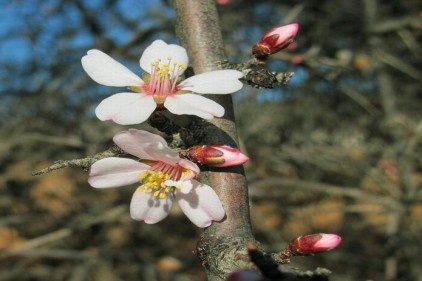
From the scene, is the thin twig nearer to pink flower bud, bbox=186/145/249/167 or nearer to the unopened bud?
pink flower bud, bbox=186/145/249/167

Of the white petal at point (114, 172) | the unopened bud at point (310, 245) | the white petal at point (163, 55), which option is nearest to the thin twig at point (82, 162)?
the white petal at point (114, 172)

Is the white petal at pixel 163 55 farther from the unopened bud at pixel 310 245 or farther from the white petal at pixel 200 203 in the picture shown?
the unopened bud at pixel 310 245

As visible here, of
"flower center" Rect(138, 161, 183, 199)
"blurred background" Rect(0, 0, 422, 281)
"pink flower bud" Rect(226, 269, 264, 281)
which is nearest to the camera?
"pink flower bud" Rect(226, 269, 264, 281)

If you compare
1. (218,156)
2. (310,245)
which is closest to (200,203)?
(218,156)

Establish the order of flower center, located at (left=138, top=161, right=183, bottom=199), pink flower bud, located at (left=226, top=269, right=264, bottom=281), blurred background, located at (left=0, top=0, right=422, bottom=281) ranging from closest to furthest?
pink flower bud, located at (left=226, top=269, right=264, bottom=281) → flower center, located at (left=138, top=161, right=183, bottom=199) → blurred background, located at (left=0, top=0, right=422, bottom=281)

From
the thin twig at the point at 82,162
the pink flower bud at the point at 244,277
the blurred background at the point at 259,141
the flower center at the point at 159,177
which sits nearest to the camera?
the pink flower bud at the point at 244,277

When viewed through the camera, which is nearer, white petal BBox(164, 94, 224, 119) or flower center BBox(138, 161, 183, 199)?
white petal BBox(164, 94, 224, 119)

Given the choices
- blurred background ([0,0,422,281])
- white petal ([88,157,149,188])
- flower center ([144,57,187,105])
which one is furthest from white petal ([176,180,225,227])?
blurred background ([0,0,422,281])

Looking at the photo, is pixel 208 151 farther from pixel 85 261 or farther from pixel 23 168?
pixel 23 168

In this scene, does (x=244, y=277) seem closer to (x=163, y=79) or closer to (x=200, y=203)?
(x=200, y=203)
